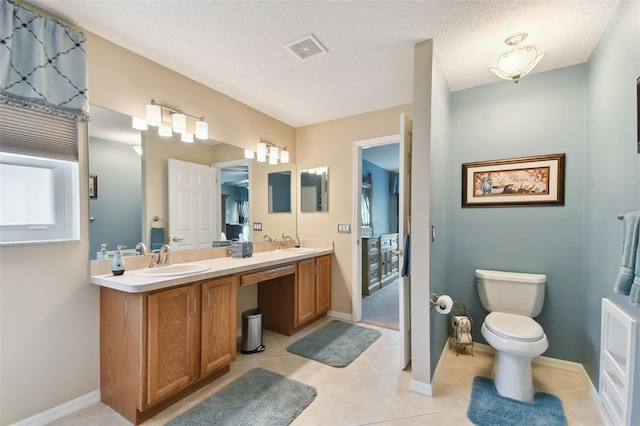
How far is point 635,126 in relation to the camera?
1374 mm

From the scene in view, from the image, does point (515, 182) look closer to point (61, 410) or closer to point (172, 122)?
point (172, 122)

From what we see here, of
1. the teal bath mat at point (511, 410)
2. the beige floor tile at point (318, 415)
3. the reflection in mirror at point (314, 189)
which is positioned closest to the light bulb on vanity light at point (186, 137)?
the reflection in mirror at point (314, 189)

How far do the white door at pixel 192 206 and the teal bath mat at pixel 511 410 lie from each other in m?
2.42

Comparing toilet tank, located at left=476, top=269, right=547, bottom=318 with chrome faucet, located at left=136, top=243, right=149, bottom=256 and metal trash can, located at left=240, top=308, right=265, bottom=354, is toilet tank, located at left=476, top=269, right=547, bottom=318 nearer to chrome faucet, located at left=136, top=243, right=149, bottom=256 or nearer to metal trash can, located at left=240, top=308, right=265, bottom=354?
metal trash can, located at left=240, top=308, right=265, bottom=354

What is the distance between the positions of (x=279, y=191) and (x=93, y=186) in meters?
1.93

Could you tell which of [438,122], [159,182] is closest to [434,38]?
[438,122]

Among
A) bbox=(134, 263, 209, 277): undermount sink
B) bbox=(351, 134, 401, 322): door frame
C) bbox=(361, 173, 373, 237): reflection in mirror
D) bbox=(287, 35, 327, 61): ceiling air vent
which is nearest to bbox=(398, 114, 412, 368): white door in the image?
bbox=(287, 35, 327, 61): ceiling air vent

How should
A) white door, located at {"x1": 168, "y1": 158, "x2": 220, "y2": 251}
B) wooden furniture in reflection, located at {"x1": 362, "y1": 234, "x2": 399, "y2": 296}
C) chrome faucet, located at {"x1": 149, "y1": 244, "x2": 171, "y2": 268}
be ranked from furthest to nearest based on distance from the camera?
wooden furniture in reflection, located at {"x1": 362, "y1": 234, "x2": 399, "y2": 296} → white door, located at {"x1": 168, "y1": 158, "x2": 220, "y2": 251} → chrome faucet, located at {"x1": 149, "y1": 244, "x2": 171, "y2": 268}

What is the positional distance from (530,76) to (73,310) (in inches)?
150

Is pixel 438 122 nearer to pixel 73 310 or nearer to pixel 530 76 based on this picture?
pixel 530 76

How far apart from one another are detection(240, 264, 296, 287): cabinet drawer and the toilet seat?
1703 mm

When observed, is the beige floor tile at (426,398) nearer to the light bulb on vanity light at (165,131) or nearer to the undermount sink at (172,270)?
the undermount sink at (172,270)

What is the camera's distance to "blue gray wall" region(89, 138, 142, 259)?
1.85 meters

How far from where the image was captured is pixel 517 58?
1794 millimetres
